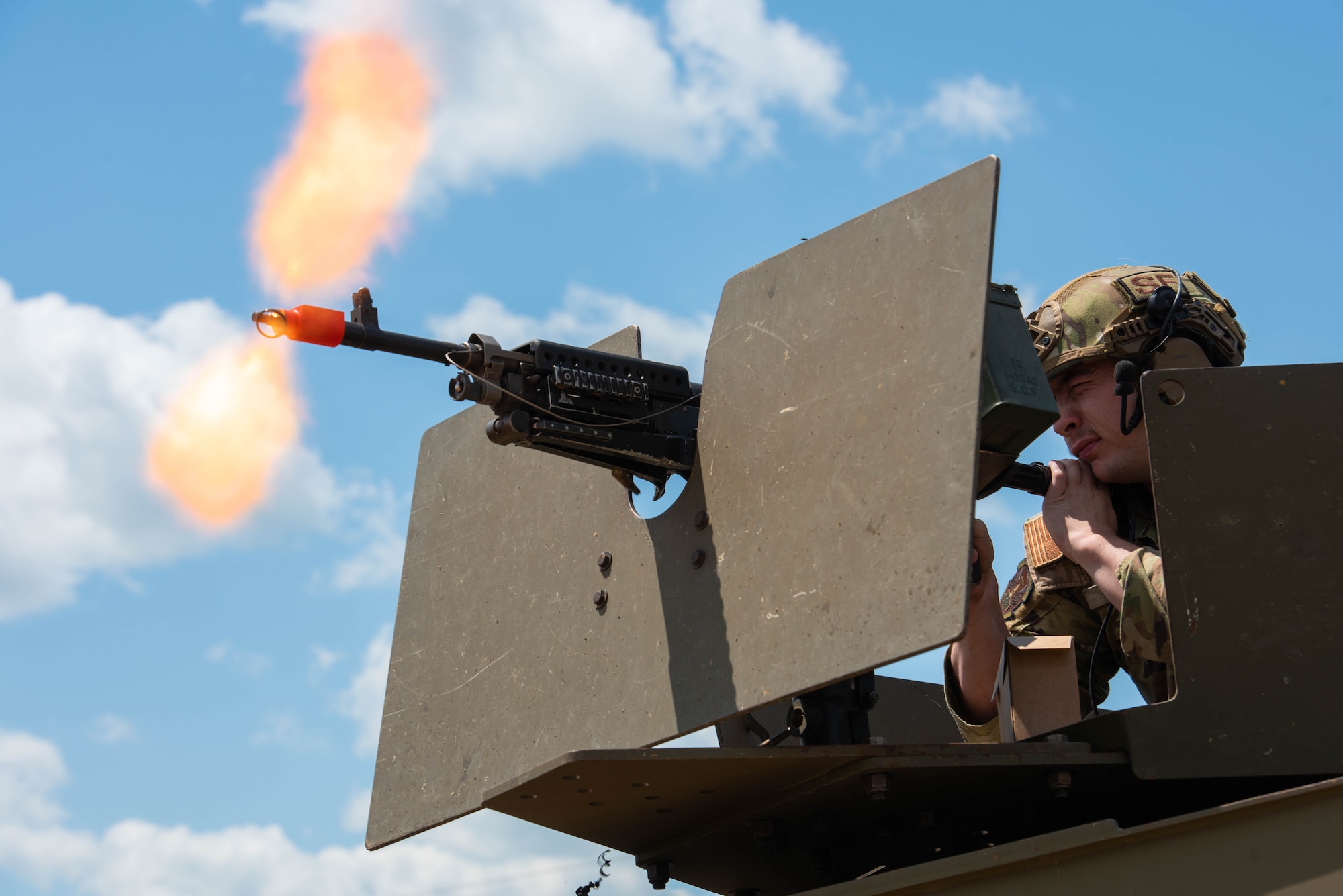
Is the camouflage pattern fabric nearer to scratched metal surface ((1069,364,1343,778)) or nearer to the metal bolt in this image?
scratched metal surface ((1069,364,1343,778))

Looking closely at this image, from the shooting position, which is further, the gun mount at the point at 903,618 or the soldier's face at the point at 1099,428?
the soldier's face at the point at 1099,428

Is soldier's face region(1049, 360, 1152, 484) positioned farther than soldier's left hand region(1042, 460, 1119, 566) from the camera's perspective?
Yes

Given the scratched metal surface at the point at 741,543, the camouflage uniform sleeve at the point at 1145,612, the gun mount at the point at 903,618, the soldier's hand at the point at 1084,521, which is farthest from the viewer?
the soldier's hand at the point at 1084,521

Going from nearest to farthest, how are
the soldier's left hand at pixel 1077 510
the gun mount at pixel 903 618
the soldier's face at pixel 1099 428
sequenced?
the gun mount at pixel 903 618 → the soldier's left hand at pixel 1077 510 → the soldier's face at pixel 1099 428

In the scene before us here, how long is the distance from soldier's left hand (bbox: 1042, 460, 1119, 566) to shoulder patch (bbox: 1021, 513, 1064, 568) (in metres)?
0.25

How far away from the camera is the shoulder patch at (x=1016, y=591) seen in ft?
16.2

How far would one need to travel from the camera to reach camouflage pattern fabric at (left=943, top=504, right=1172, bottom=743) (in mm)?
4301

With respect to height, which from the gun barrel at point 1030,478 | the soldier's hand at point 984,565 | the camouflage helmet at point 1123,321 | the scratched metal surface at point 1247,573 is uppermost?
the camouflage helmet at point 1123,321

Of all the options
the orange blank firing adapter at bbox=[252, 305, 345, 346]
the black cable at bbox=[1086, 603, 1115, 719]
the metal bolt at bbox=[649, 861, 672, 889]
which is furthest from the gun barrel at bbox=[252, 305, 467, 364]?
the black cable at bbox=[1086, 603, 1115, 719]

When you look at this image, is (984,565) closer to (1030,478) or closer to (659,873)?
(1030,478)

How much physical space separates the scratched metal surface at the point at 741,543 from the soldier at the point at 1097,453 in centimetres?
88

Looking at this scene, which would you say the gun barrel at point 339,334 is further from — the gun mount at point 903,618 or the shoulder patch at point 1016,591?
→ the shoulder patch at point 1016,591

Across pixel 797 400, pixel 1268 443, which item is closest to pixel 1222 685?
pixel 1268 443

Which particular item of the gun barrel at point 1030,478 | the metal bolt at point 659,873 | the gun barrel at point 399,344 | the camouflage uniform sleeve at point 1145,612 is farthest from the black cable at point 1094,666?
the gun barrel at point 399,344
